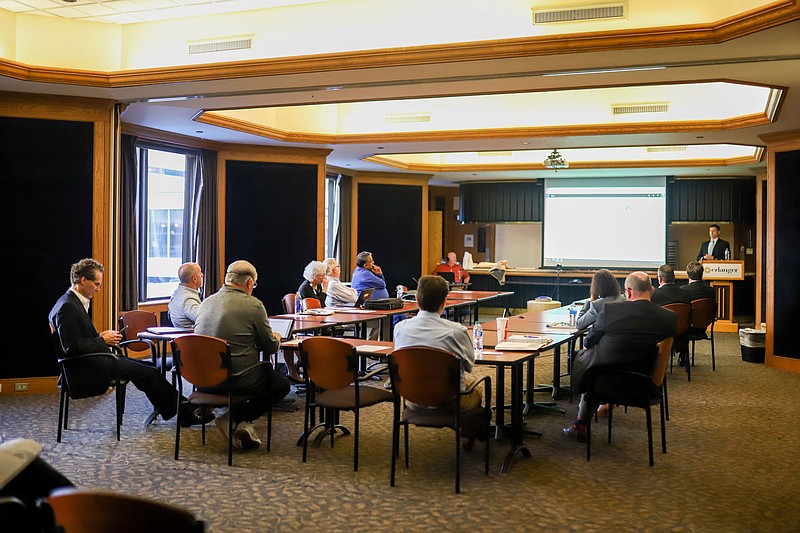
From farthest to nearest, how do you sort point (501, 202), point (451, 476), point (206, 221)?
point (501, 202) → point (206, 221) → point (451, 476)

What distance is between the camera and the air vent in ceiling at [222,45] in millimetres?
7020

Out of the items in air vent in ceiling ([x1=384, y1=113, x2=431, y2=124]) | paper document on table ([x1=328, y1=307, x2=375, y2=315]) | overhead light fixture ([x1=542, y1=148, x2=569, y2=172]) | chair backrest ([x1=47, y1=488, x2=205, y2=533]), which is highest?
air vent in ceiling ([x1=384, y1=113, x2=431, y2=124])

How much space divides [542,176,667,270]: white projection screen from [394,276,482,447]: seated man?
12093mm

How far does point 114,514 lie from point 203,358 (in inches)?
130

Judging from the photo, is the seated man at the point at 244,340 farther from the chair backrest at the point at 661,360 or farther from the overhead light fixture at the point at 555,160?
the overhead light fixture at the point at 555,160

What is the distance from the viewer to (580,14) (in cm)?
593

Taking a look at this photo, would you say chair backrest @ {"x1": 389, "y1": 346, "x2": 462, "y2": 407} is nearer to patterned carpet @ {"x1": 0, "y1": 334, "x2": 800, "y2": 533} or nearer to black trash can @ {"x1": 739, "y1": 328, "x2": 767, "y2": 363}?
patterned carpet @ {"x1": 0, "y1": 334, "x2": 800, "y2": 533}

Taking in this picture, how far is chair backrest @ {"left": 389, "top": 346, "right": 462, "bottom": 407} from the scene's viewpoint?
4.41 metres

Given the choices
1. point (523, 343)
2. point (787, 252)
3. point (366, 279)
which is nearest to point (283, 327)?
point (523, 343)

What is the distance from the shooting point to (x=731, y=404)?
715 cm

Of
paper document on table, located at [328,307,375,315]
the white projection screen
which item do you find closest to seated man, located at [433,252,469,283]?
the white projection screen

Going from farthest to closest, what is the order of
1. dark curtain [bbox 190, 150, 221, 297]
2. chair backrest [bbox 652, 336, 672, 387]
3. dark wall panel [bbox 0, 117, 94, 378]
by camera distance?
dark curtain [bbox 190, 150, 221, 297] → dark wall panel [bbox 0, 117, 94, 378] → chair backrest [bbox 652, 336, 672, 387]

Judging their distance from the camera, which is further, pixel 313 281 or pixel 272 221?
pixel 272 221

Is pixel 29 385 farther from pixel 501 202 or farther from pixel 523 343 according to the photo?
pixel 501 202
